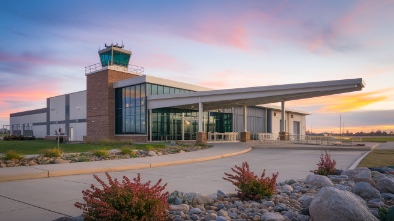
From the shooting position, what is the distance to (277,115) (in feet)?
201

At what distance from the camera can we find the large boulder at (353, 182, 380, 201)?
261 inches

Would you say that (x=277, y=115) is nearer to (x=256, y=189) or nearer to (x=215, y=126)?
(x=215, y=126)

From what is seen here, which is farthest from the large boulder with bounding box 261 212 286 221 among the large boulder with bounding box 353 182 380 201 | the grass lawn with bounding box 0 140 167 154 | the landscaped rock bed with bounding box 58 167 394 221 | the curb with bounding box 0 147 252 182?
the grass lawn with bounding box 0 140 167 154

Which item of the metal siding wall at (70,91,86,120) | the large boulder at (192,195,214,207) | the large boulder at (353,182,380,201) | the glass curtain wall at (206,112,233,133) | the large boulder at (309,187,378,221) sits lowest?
the large boulder at (192,195,214,207)

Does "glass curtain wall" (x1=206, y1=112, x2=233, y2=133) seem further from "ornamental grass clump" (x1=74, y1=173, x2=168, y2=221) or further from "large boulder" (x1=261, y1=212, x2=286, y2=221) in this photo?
"ornamental grass clump" (x1=74, y1=173, x2=168, y2=221)

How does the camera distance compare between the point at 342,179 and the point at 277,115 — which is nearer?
the point at 342,179

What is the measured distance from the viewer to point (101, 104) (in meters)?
39.0

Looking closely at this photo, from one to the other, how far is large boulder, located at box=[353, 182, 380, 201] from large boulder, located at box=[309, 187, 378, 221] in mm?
2094

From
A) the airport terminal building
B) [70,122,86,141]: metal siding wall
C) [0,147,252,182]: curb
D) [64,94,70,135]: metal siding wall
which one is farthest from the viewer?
[64,94,70,135]: metal siding wall

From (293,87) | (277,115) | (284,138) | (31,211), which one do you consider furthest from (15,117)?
(31,211)

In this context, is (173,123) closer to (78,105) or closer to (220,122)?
(220,122)

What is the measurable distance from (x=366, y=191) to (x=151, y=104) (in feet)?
98.1

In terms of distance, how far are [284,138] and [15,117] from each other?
5957 centimetres

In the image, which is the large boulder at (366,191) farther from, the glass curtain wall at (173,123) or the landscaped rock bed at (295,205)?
the glass curtain wall at (173,123)
